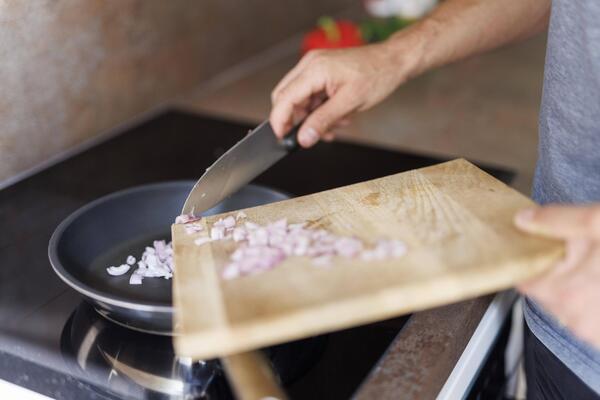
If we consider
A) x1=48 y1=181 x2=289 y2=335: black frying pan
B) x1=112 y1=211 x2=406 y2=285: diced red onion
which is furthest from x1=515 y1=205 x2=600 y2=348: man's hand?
x1=48 y1=181 x2=289 y2=335: black frying pan

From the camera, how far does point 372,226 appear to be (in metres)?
0.66

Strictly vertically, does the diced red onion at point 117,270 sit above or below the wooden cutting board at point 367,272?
below

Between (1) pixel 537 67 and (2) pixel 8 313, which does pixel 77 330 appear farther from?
(1) pixel 537 67

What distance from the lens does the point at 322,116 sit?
36.4 inches

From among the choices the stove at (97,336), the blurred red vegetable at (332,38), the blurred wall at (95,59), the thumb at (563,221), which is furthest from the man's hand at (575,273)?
the blurred red vegetable at (332,38)

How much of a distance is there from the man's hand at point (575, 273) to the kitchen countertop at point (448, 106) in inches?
11.5

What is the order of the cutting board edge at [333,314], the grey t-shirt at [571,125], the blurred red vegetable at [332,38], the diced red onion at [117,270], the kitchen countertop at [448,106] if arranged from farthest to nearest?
the blurred red vegetable at [332,38], the kitchen countertop at [448,106], the diced red onion at [117,270], the grey t-shirt at [571,125], the cutting board edge at [333,314]

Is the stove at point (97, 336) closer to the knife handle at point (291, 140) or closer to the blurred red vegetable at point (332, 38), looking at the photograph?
the knife handle at point (291, 140)

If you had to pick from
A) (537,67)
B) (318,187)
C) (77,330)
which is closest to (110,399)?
(77,330)

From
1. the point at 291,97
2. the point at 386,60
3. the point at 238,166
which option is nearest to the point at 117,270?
the point at 238,166

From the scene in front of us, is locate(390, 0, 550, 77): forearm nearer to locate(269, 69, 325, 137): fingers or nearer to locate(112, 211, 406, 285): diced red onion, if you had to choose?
locate(269, 69, 325, 137): fingers

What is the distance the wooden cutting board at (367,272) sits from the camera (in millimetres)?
529

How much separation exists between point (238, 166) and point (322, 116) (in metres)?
0.13

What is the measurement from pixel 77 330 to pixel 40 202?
1.16 ft
